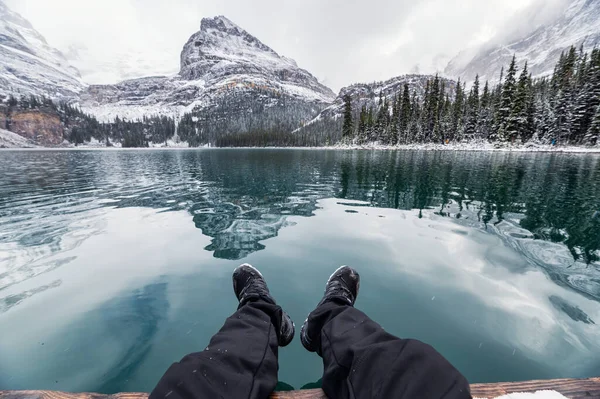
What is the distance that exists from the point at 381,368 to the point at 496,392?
0.97 meters

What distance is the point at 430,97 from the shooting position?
213 feet

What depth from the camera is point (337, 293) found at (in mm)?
3252

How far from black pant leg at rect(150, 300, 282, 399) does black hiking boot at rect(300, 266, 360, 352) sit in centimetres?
56

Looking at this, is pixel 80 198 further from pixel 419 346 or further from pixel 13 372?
pixel 419 346

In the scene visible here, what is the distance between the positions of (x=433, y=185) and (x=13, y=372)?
15381 mm

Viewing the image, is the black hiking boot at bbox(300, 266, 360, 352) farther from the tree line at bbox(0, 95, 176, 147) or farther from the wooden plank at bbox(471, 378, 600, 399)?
the tree line at bbox(0, 95, 176, 147)

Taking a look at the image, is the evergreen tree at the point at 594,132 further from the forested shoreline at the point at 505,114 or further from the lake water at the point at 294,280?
the lake water at the point at 294,280

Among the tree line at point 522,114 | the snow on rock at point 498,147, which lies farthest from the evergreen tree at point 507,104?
the snow on rock at point 498,147

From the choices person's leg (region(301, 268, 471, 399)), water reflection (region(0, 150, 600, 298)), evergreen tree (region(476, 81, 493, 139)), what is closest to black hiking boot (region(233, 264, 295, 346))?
person's leg (region(301, 268, 471, 399))

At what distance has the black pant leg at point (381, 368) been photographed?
1.35 m

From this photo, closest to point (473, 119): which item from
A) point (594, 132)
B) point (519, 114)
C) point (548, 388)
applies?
point (519, 114)

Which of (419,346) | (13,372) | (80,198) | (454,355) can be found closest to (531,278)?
(454,355)

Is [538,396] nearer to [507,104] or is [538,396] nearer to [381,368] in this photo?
[381,368]

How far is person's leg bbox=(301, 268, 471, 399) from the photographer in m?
1.36
